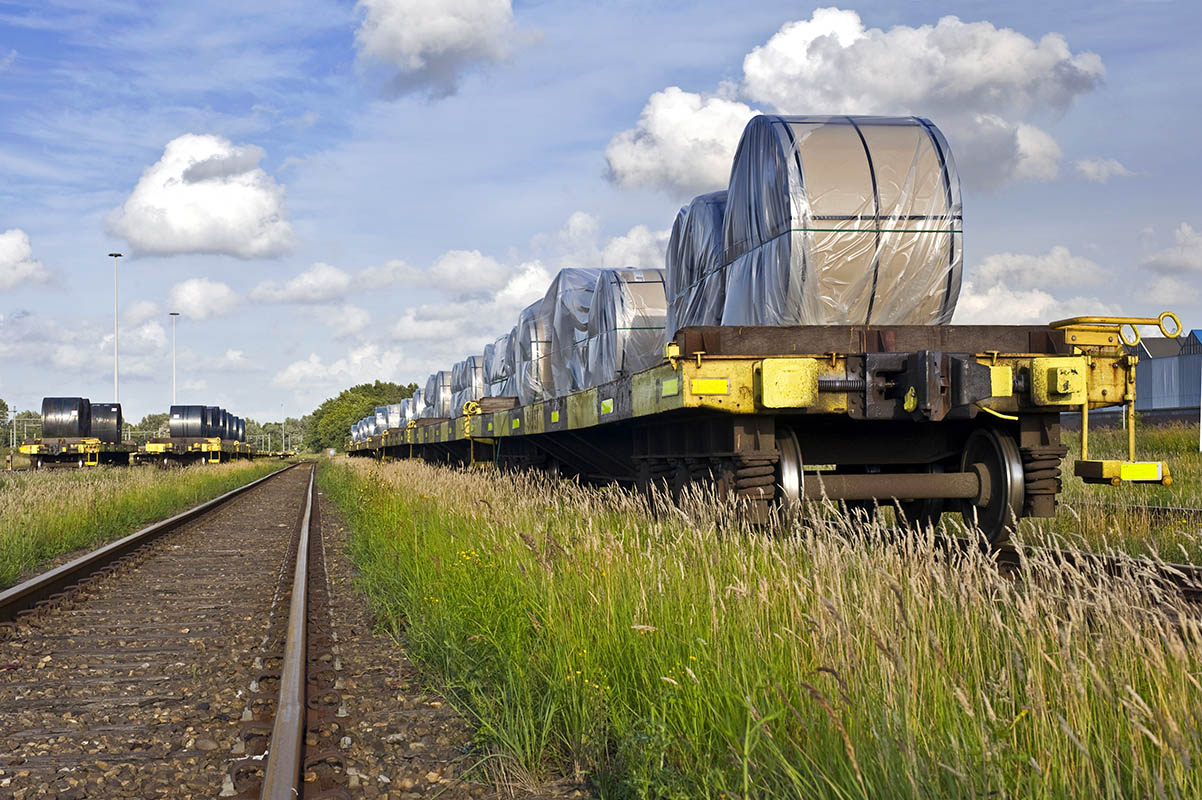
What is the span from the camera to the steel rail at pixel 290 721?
3610 mm

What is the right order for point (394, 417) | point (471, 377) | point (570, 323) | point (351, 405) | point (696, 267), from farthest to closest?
point (351, 405), point (394, 417), point (471, 377), point (570, 323), point (696, 267)

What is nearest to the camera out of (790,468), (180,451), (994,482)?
(790,468)

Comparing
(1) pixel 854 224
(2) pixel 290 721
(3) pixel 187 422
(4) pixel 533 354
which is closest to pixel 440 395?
(4) pixel 533 354

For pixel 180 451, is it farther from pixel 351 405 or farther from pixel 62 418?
pixel 351 405

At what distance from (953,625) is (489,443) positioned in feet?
50.2

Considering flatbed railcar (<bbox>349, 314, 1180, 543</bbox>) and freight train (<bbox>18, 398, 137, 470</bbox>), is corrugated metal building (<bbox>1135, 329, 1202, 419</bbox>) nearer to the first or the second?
flatbed railcar (<bbox>349, 314, 1180, 543</bbox>)

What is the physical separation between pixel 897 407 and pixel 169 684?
15.3 feet

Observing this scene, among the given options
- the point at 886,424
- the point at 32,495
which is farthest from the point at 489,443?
the point at 886,424

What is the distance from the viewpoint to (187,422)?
52.0 m

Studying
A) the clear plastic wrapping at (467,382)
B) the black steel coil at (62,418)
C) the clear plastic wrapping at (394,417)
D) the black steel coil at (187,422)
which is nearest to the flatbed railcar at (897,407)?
the clear plastic wrapping at (467,382)

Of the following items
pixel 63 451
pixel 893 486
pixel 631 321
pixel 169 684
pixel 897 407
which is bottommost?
pixel 169 684

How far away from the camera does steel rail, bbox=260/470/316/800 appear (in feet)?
11.8

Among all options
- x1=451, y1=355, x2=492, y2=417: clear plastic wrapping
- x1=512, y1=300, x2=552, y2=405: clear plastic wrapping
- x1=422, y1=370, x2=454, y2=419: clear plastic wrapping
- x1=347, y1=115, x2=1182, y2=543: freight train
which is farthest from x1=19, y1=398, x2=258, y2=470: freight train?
x1=347, y1=115, x2=1182, y2=543: freight train

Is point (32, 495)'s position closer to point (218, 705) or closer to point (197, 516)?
point (197, 516)
